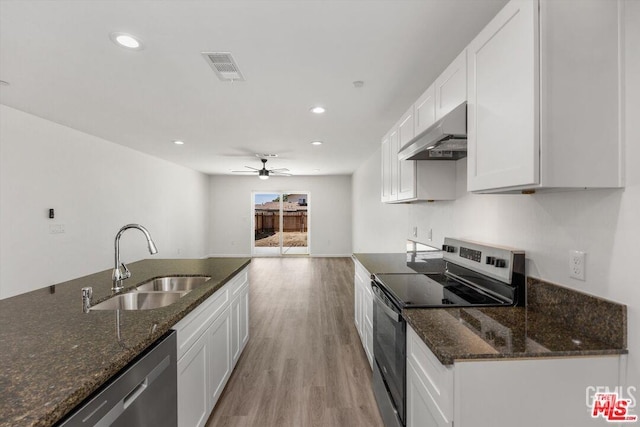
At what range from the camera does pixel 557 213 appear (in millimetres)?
1408

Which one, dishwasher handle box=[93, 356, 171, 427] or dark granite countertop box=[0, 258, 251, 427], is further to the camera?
dishwasher handle box=[93, 356, 171, 427]

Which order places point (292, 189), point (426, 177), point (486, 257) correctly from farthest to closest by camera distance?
point (292, 189), point (426, 177), point (486, 257)

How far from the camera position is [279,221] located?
9.29 meters

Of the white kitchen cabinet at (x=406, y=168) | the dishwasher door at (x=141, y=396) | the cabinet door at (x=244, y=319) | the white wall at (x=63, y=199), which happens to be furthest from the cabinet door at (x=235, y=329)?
the white wall at (x=63, y=199)

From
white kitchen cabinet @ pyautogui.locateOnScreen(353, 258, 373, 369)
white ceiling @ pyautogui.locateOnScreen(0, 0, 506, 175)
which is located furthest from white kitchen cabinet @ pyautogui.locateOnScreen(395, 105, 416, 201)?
white kitchen cabinet @ pyautogui.locateOnScreen(353, 258, 373, 369)

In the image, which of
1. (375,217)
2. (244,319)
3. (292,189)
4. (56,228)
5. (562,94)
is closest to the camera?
(562,94)

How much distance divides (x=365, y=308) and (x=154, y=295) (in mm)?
1736

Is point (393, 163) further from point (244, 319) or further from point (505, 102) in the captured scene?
point (244, 319)

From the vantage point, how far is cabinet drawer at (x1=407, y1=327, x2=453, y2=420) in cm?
107

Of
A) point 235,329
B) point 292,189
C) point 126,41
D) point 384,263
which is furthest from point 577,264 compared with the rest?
point 292,189

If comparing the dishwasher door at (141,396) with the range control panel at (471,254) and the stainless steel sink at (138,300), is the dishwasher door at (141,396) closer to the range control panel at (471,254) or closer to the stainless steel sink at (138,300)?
the stainless steel sink at (138,300)

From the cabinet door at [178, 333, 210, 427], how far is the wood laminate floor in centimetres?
30

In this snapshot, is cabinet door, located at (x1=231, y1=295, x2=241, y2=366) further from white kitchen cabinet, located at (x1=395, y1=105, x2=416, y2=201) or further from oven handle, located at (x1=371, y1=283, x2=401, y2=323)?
white kitchen cabinet, located at (x1=395, y1=105, x2=416, y2=201)

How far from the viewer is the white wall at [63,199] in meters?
3.24
